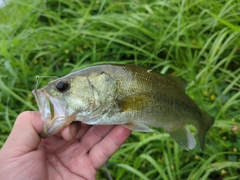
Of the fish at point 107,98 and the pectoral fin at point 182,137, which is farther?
the pectoral fin at point 182,137

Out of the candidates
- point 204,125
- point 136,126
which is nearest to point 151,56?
point 204,125

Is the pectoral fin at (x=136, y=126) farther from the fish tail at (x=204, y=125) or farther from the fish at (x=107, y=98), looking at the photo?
the fish tail at (x=204, y=125)

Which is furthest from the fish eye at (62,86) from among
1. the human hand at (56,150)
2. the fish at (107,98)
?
the human hand at (56,150)

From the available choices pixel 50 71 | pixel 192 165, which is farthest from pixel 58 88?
pixel 50 71

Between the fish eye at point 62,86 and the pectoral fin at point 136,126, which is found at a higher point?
the fish eye at point 62,86

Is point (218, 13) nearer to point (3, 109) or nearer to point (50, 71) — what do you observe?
point (50, 71)

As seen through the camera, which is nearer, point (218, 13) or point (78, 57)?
point (218, 13)
